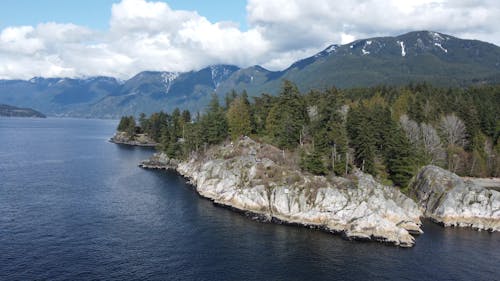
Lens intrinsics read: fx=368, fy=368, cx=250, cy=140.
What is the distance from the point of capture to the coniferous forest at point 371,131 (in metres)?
95.8

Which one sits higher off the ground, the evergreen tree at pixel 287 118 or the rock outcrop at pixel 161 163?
the evergreen tree at pixel 287 118

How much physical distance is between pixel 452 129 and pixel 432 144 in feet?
44.9

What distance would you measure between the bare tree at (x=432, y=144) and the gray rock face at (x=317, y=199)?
37710mm

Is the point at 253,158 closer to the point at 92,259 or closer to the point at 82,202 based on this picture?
the point at 82,202

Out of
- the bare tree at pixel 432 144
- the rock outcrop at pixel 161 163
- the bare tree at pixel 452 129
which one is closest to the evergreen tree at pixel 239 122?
the rock outcrop at pixel 161 163

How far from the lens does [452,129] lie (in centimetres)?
12481

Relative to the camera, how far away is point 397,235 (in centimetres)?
6944

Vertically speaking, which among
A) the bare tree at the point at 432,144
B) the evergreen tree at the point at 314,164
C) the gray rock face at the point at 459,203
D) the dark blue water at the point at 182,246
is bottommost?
the dark blue water at the point at 182,246

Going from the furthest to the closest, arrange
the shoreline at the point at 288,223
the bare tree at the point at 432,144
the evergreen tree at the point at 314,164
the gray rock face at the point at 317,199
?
the bare tree at the point at 432,144 → the evergreen tree at the point at 314,164 → the gray rock face at the point at 317,199 → the shoreline at the point at 288,223

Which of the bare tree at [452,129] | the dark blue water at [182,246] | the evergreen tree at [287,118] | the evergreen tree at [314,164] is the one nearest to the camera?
the dark blue water at [182,246]

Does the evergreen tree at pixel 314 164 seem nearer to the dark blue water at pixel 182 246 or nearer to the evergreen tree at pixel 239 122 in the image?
the dark blue water at pixel 182 246

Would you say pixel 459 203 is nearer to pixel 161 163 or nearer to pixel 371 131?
pixel 371 131

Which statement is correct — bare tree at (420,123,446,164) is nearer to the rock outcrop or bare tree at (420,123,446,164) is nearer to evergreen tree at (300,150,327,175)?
evergreen tree at (300,150,327,175)

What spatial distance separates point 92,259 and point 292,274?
30510 mm
